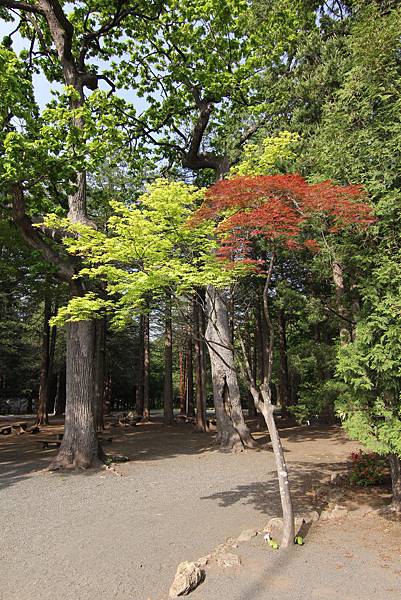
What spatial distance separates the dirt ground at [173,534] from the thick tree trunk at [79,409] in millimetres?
582

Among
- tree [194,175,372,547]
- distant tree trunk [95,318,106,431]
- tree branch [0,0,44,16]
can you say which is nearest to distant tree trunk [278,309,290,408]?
distant tree trunk [95,318,106,431]

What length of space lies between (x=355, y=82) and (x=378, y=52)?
1.54ft

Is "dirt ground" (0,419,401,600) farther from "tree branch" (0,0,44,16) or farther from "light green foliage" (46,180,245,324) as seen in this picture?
"tree branch" (0,0,44,16)

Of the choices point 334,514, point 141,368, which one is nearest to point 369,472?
point 334,514

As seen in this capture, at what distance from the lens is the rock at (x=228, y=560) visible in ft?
13.7

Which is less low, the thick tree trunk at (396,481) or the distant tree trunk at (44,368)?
the distant tree trunk at (44,368)

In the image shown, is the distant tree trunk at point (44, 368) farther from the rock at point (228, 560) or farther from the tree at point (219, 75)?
the rock at point (228, 560)

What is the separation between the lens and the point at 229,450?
1225cm

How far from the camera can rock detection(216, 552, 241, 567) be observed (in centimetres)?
418

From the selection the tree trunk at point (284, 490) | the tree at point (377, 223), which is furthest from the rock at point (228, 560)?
the tree at point (377, 223)

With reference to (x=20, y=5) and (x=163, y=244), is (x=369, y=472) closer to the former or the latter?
(x=163, y=244)

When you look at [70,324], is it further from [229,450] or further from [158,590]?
[158,590]

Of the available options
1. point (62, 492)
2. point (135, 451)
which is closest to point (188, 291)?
point (62, 492)

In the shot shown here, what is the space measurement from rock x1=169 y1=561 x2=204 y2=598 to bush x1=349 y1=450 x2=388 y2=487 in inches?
180
